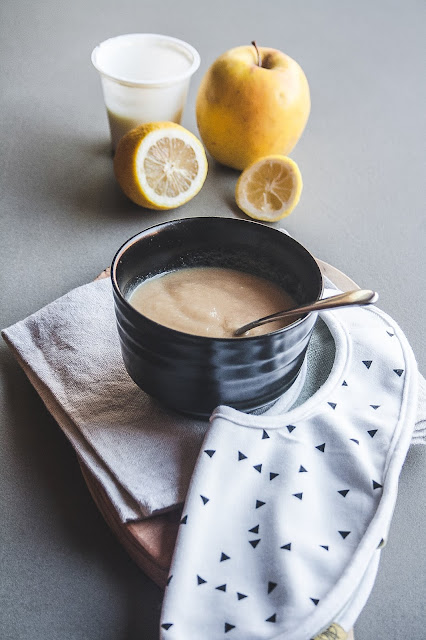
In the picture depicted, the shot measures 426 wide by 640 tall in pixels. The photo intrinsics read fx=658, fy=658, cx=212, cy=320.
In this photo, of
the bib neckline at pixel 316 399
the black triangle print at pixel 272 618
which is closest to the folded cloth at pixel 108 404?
the bib neckline at pixel 316 399

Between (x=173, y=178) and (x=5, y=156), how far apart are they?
0.36 meters

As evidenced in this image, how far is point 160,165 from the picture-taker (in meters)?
1.05

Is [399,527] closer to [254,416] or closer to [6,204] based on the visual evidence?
[254,416]

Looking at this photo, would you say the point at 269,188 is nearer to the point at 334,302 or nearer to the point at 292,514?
the point at 334,302

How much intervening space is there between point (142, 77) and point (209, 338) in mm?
864

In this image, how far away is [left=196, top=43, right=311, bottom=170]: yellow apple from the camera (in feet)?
3.61

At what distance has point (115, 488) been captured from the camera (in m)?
0.61

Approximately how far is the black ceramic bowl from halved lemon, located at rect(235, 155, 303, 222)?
0.36 metres

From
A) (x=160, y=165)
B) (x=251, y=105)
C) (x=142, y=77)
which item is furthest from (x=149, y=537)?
(x=142, y=77)

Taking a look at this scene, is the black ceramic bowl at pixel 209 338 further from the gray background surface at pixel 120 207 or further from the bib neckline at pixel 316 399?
the gray background surface at pixel 120 207

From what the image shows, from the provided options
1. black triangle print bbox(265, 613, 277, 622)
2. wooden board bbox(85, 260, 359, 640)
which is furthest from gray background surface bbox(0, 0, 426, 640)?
black triangle print bbox(265, 613, 277, 622)

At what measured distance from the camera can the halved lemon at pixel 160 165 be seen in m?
1.02

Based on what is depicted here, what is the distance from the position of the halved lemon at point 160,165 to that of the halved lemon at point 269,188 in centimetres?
7

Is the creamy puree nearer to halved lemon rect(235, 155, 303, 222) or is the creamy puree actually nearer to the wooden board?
the wooden board
